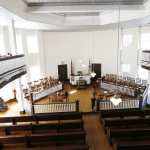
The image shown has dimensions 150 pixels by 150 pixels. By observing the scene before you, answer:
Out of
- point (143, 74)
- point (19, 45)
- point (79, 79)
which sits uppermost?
point (19, 45)

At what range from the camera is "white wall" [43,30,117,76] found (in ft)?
54.0

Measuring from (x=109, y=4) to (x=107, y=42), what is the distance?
8.78m

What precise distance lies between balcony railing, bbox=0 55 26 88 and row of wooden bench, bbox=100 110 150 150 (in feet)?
14.5

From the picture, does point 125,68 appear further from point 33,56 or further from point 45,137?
point 45,137

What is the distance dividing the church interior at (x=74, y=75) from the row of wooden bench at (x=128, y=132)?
0.03 metres

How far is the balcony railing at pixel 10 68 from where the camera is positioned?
6.79 metres

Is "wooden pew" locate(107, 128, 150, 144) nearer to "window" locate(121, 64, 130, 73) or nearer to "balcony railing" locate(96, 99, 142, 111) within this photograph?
"balcony railing" locate(96, 99, 142, 111)

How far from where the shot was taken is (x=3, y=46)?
1173cm

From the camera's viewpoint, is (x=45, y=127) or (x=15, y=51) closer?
(x=45, y=127)

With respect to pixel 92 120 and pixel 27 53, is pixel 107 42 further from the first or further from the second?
pixel 92 120

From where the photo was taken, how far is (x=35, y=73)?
49.8ft

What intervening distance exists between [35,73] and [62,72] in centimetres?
291

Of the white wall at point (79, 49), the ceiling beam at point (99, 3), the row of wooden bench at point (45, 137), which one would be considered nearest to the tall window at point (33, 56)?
the white wall at point (79, 49)

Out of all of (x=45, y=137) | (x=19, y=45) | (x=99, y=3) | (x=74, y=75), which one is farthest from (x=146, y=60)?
(x=19, y=45)
